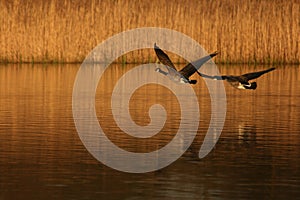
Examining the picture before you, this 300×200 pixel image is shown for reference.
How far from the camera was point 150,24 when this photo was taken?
32.3 meters

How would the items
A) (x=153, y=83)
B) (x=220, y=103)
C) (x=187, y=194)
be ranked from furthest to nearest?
(x=153, y=83) < (x=220, y=103) < (x=187, y=194)

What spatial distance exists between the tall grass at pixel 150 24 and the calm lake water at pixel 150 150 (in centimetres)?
888

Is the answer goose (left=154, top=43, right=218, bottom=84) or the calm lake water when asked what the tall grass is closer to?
the calm lake water

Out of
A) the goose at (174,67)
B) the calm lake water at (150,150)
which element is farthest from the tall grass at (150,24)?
the goose at (174,67)

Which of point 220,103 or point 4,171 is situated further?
point 220,103

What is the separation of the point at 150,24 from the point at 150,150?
18.8 metres

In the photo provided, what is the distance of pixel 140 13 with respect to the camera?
106 ft

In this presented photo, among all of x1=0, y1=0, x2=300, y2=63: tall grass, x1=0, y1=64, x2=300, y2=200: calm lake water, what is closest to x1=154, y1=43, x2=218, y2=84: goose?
x1=0, y1=64, x2=300, y2=200: calm lake water

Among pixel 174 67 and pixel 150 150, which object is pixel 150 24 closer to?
pixel 174 67

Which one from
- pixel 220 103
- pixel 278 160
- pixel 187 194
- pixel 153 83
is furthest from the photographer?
pixel 153 83

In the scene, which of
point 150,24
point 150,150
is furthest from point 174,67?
point 150,24

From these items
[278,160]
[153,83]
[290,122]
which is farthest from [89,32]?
[278,160]

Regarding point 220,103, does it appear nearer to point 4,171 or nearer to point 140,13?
point 4,171

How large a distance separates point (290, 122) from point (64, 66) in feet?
46.8
